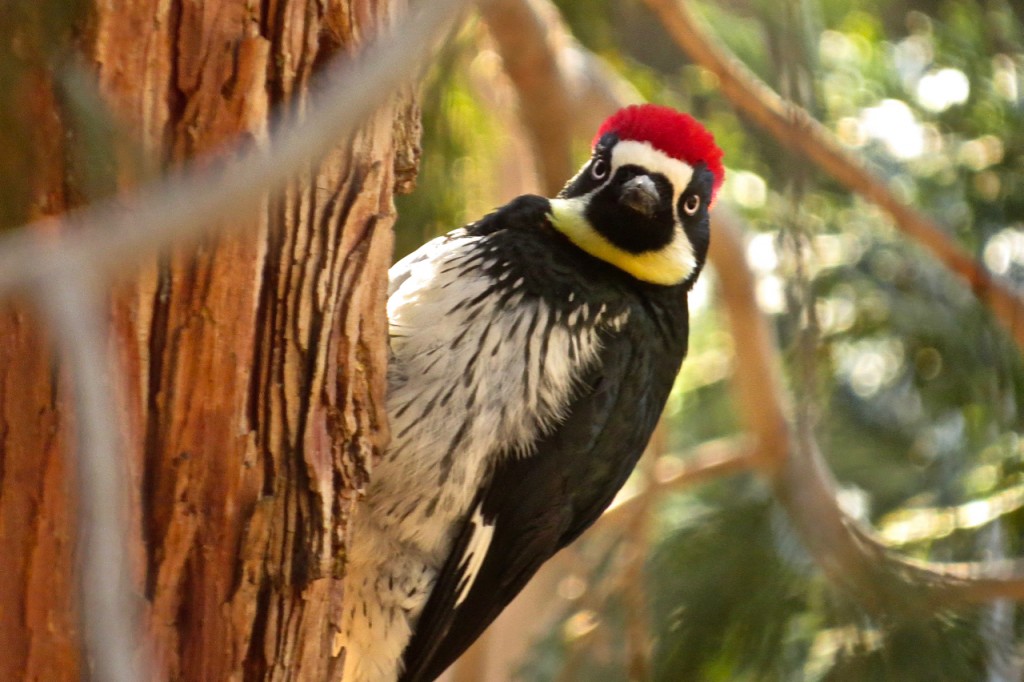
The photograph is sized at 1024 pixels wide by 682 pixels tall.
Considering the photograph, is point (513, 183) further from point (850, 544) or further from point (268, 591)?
point (268, 591)

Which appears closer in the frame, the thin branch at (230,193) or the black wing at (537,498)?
the thin branch at (230,193)

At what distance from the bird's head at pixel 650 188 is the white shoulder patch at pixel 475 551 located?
1.96ft

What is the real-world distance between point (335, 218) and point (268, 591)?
541 millimetres

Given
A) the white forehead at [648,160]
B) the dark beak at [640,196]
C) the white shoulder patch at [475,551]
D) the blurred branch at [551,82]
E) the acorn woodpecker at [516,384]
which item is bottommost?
the white shoulder patch at [475,551]

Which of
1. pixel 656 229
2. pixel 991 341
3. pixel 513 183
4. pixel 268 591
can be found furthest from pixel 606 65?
pixel 268 591

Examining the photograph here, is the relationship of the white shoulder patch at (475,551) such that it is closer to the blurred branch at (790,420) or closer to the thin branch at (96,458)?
the blurred branch at (790,420)

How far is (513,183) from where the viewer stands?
4.73 metres

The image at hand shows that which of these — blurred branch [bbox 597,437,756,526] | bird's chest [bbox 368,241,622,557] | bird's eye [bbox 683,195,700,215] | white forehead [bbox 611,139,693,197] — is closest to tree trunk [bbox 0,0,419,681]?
bird's chest [bbox 368,241,622,557]

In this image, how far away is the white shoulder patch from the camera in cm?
231

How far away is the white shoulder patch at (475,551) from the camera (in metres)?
2.31

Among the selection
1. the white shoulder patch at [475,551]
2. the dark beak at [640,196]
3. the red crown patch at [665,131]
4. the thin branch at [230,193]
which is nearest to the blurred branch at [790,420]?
the red crown patch at [665,131]

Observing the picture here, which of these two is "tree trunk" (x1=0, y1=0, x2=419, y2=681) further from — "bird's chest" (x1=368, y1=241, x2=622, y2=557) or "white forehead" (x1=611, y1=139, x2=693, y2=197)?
"white forehead" (x1=611, y1=139, x2=693, y2=197)

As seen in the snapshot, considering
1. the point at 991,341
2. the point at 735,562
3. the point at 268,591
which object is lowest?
the point at 735,562

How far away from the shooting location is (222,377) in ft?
5.14
